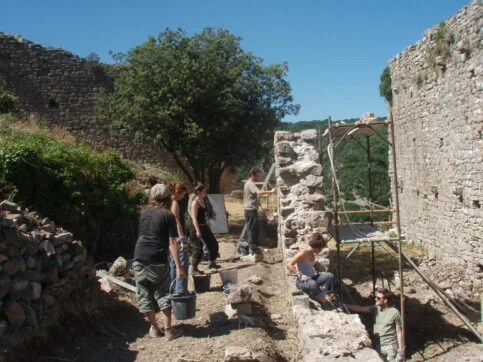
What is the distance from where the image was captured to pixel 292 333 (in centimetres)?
582

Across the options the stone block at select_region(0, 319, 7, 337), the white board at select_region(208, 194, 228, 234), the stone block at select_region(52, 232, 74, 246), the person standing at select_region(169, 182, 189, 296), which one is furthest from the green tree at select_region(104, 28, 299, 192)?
the stone block at select_region(0, 319, 7, 337)

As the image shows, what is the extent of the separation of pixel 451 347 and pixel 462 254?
3113 mm

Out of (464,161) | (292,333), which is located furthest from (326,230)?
(464,161)

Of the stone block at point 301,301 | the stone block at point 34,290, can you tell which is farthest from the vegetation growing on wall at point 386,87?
the stone block at point 34,290

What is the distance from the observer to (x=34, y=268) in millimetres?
5133

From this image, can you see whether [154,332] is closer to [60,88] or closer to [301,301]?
[301,301]

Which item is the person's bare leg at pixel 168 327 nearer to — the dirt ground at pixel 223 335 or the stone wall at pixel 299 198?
the dirt ground at pixel 223 335

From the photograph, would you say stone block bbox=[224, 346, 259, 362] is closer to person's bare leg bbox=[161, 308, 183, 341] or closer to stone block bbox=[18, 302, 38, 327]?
person's bare leg bbox=[161, 308, 183, 341]

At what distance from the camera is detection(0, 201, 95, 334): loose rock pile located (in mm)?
4637

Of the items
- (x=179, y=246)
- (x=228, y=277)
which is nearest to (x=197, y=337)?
(x=179, y=246)

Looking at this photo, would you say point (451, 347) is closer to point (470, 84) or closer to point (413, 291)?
point (413, 291)

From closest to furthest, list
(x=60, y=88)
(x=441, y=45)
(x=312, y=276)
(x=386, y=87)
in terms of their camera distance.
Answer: (x=312, y=276) < (x=441, y=45) < (x=386, y=87) < (x=60, y=88)

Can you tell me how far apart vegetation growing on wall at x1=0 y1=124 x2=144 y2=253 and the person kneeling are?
352 cm

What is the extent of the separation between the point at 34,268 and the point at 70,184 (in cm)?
298
